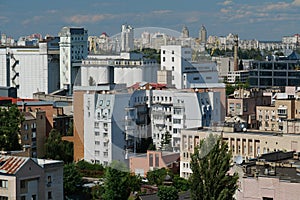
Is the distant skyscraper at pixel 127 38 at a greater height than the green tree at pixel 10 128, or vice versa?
the distant skyscraper at pixel 127 38

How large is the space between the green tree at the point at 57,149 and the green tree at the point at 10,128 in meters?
0.33

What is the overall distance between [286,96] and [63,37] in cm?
530

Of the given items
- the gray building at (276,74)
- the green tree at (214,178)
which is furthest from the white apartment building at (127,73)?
the gray building at (276,74)

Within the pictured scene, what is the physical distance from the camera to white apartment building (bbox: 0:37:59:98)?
1320 cm

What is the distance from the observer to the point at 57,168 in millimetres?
3965

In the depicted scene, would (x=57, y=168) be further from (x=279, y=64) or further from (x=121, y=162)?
(x=279, y=64)

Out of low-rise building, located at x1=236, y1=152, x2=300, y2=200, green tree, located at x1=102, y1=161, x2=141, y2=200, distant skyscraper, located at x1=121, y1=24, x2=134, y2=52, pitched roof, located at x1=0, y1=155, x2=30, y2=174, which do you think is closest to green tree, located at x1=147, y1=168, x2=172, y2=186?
green tree, located at x1=102, y1=161, x2=141, y2=200

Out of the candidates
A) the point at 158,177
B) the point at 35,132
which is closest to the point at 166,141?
the point at 158,177

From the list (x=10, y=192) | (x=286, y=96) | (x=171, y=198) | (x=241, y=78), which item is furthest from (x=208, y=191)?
(x=241, y=78)

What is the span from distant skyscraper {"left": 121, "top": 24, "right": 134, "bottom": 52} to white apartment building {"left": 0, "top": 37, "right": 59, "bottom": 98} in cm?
1112

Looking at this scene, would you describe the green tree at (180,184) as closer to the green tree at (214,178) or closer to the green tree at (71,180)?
the green tree at (71,180)

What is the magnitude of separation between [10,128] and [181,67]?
15.3ft

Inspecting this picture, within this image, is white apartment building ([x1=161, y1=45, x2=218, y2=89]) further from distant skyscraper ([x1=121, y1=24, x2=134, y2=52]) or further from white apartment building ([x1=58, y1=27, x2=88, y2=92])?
white apartment building ([x1=58, y1=27, x2=88, y2=92])

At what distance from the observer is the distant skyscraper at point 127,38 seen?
1902mm
